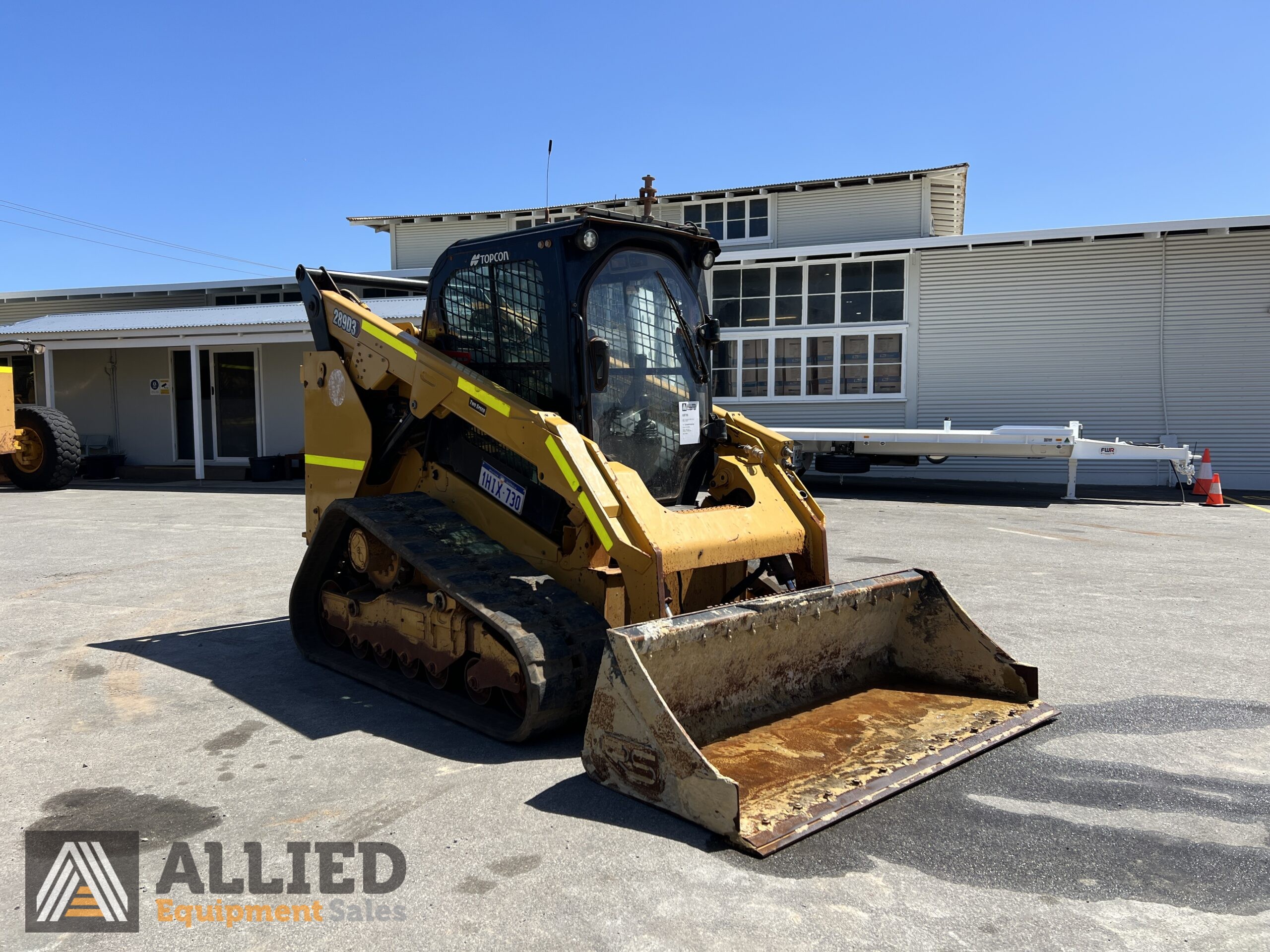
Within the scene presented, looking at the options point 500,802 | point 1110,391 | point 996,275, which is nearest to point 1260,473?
point 1110,391

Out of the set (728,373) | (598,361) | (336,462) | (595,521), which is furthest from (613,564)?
(728,373)

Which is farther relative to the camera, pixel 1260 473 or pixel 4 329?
pixel 4 329

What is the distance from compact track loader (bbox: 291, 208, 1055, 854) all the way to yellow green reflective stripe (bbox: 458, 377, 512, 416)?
0.01m

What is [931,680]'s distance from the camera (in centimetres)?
529

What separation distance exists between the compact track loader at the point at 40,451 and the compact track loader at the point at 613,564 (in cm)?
1277

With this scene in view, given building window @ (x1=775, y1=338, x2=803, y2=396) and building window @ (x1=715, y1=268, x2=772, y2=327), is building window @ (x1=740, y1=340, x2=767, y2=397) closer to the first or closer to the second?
building window @ (x1=775, y1=338, x2=803, y2=396)

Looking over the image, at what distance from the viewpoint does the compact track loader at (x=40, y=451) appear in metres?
16.6

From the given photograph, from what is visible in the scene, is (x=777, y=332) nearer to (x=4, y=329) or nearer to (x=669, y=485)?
(x=669, y=485)

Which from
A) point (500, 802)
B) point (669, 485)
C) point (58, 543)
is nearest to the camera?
point (500, 802)

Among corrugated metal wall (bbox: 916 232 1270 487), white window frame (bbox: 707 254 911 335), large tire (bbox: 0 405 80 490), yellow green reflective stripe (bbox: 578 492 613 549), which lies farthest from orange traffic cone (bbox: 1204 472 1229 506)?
large tire (bbox: 0 405 80 490)

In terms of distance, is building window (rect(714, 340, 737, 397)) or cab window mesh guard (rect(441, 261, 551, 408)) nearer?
cab window mesh guard (rect(441, 261, 551, 408))

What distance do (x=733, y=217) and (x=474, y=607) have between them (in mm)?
19175

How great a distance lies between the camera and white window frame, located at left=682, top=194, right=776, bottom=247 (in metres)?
21.9

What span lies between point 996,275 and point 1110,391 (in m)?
3.10
